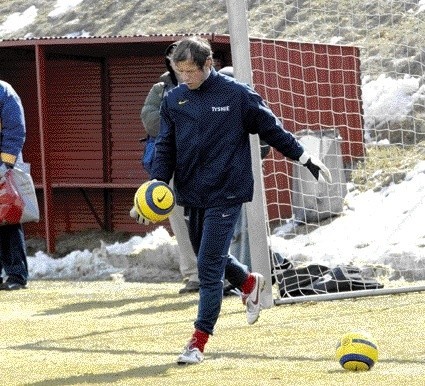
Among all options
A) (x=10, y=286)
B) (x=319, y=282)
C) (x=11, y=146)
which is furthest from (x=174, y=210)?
(x=10, y=286)

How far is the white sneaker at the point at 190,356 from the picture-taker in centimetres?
823

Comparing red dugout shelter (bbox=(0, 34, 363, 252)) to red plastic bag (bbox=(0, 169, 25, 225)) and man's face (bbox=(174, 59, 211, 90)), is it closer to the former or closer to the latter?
red plastic bag (bbox=(0, 169, 25, 225))

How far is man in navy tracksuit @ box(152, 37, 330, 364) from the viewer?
8414mm

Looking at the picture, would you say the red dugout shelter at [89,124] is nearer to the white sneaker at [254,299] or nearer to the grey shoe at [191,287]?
the grey shoe at [191,287]

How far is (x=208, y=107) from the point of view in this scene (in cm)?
848

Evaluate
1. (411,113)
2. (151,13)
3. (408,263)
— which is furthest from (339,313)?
(151,13)

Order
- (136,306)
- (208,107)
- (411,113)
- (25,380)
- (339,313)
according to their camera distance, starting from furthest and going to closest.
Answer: (411,113) → (136,306) → (339,313) → (208,107) → (25,380)

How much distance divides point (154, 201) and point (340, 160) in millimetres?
8415

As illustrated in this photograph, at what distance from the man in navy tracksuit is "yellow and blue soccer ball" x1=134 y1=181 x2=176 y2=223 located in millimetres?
82

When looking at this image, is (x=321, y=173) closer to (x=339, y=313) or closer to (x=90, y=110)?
(x=339, y=313)

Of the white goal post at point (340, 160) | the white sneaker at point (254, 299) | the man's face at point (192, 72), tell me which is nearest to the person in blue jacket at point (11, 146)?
the white goal post at point (340, 160)

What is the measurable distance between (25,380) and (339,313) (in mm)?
3437

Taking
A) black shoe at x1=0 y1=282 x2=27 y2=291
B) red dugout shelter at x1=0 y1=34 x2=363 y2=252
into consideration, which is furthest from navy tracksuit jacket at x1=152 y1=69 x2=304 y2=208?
red dugout shelter at x1=0 y1=34 x2=363 y2=252

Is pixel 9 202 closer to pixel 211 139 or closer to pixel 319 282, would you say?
pixel 319 282
